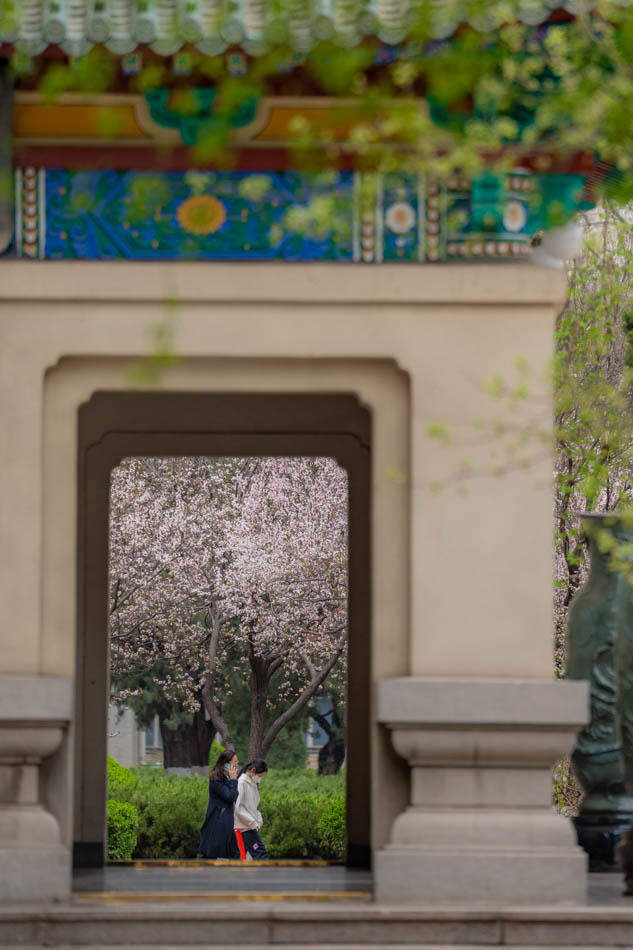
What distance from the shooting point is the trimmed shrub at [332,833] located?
19.9m

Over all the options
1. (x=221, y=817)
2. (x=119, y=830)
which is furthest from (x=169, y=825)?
(x=221, y=817)

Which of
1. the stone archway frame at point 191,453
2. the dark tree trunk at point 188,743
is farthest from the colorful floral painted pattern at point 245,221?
the dark tree trunk at point 188,743

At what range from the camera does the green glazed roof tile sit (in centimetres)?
777

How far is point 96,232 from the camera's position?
348 inches

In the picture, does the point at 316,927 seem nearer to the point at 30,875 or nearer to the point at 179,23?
the point at 30,875

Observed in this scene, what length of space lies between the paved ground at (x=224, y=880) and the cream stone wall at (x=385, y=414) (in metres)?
0.85

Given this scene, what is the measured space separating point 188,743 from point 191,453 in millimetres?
21357

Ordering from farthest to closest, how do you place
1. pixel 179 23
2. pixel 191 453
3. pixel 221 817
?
pixel 221 817 < pixel 191 453 < pixel 179 23

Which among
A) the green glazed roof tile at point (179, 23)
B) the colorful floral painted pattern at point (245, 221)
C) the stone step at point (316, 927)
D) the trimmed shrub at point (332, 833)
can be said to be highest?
the green glazed roof tile at point (179, 23)

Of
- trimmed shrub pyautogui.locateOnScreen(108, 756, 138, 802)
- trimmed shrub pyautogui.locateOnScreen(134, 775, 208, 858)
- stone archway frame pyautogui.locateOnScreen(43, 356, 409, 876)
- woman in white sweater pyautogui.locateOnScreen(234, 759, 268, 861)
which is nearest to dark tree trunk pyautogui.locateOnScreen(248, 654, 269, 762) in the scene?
trimmed shrub pyautogui.locateOnScreen(108, 756, 138, 802)

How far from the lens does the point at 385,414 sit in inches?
350

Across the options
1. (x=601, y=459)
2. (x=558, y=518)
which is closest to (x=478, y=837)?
(x=601, y=459)

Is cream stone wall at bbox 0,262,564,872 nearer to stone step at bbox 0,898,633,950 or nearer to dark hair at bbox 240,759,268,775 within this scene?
stone step at bbox 0,898,633,950

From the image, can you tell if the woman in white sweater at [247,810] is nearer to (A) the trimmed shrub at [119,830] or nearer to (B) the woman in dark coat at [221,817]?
(B) the woman in dark coat at [221,817]
